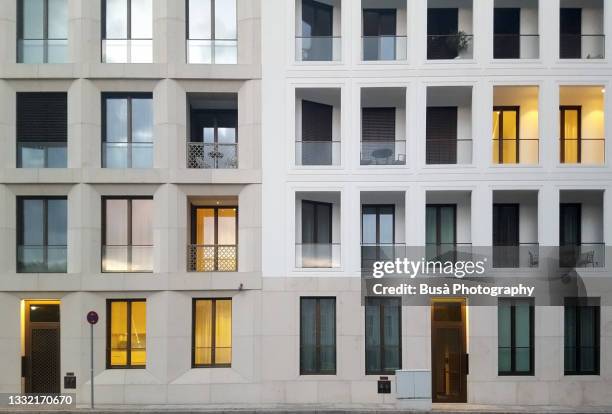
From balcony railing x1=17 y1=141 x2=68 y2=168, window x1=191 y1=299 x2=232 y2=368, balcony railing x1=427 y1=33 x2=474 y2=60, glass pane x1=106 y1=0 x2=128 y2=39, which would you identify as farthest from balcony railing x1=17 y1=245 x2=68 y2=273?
balcony railing x1=427 y1=33 x2=474 y2=60

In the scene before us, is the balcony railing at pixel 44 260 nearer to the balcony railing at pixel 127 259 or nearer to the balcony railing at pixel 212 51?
the balcony railing at pixel 127 259

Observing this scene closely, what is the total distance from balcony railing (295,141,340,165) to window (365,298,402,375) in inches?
206

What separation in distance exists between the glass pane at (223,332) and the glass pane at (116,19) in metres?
10.3

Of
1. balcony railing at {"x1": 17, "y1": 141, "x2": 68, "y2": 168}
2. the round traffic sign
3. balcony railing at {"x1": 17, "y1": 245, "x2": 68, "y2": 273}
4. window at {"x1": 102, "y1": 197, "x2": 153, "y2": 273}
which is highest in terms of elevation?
balcony railing at {"x1": 17, "y1": 141, "x2": 68, "y2": 168}

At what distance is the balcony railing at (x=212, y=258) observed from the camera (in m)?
20.0

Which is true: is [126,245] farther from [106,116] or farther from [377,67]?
[377,67]

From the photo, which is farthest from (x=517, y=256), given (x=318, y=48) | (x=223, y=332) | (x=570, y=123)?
(x=223, y=332)

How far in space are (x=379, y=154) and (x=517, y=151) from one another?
505cm

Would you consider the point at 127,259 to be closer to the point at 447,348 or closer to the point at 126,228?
the point at 126,228

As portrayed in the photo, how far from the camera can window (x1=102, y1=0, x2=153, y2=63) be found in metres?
19.8

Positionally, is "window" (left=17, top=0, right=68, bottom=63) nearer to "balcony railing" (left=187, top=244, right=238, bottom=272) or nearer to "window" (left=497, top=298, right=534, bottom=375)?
"balcony railing" (left=187, top=244, right=238, bottom=272)

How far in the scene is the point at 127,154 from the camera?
19750 mm

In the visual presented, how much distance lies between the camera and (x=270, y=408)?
18500 mm

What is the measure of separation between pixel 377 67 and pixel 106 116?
9.89 meters
